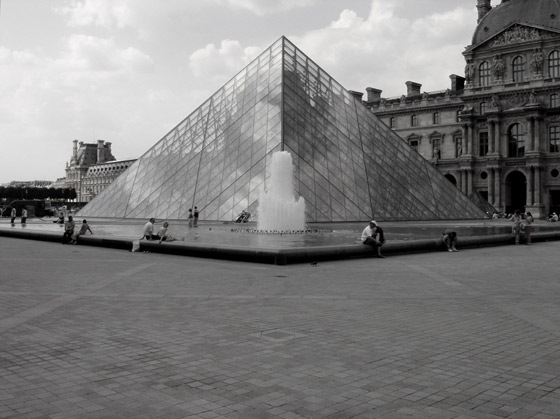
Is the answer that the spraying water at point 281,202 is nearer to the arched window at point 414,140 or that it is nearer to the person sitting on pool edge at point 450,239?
the person sitting on pool edge at point 450,239

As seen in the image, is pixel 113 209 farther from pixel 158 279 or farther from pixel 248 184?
pixel 158 279

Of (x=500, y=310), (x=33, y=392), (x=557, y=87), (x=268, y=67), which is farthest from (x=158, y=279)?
(x=557, y=87)

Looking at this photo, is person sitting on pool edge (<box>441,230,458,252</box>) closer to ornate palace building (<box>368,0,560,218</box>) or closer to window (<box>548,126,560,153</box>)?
ornate palace building (<box>368,0,560,218</box>)

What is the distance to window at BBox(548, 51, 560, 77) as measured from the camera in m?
68.0

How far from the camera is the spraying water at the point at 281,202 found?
1107 inches

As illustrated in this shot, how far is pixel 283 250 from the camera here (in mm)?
14172

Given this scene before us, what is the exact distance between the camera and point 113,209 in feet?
131

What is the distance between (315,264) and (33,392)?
1008 cm

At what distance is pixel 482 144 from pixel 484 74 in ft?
27.7

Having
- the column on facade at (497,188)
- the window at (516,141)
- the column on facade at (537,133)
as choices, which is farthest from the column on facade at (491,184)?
the column on facade at (537,133)

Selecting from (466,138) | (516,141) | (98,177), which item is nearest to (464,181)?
(466,138)

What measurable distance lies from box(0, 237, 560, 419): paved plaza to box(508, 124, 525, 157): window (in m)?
64.6

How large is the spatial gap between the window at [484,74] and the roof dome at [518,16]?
9.20 feet

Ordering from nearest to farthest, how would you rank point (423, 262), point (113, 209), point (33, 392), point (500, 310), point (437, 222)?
point (33, 392) < point (500, 310) < point (423, 262) < point (437, 222) < point (113, 209)
